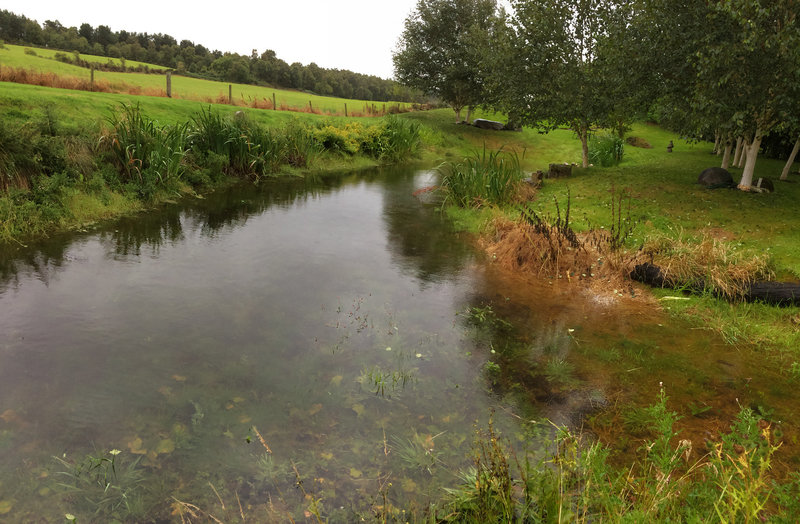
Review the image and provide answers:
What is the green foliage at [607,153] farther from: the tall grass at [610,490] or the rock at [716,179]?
the tall grass at [610,490]

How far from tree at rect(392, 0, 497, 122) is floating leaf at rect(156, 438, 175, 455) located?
35058 millimetres

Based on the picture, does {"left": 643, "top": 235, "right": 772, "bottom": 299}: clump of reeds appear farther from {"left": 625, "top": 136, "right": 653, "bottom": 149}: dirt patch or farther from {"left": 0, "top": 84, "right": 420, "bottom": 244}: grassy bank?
{"left": 625, "top": 136, "right": 653, "bottom": 149}: dirt patch

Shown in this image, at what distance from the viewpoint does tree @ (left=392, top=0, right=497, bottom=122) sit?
3578cm

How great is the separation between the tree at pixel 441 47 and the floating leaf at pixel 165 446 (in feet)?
115

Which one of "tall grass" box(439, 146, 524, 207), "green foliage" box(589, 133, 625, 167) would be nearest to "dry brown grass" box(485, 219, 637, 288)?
"tall grass" box(439, 146, 524, 207)

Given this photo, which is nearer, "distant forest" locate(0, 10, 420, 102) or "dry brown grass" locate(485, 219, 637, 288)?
"dry brown grass" locate(485, 219, 637, 288)

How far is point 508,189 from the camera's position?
14.3 metres

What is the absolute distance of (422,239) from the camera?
11.9m

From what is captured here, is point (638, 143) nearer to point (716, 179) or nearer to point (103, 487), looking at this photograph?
point (716, 179)

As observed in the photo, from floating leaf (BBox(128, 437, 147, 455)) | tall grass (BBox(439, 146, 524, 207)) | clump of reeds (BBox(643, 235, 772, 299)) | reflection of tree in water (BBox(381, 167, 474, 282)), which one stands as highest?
tall grass (BBox(439, 146, 524, 207))

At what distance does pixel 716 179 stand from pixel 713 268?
884 cm

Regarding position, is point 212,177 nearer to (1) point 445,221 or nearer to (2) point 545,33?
(1) point 445,221

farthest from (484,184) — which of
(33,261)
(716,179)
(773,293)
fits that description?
(33,261)

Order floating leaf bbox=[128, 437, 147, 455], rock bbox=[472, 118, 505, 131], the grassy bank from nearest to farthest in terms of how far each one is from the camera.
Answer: floating leaf bbox=[128, 437, 147, 455], the grassy bank, rock bbox=[472, 118, 505, 131]
